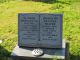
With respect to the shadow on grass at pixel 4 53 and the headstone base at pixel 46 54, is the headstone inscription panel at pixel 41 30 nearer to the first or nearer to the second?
the headstone base at pixel 46 54

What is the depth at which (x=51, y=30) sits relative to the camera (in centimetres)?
688

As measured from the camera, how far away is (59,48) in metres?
6.92

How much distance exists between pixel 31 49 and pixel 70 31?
2.43 metres

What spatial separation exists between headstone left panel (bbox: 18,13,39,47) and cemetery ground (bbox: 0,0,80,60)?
0.65 m

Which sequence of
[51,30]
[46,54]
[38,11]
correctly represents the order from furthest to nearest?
[38,11], [51,30], [46,54]

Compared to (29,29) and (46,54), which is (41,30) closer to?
(29,29)

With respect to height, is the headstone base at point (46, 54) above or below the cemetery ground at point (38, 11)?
below

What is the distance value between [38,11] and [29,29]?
4.50 metres

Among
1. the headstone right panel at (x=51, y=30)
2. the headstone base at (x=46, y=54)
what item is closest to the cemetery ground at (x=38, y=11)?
the headstone base at (x=46, y=54)

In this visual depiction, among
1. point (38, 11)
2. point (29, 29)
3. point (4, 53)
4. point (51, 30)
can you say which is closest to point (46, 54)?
point (51, 30)

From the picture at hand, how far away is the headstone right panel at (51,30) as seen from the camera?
6844 millimetres

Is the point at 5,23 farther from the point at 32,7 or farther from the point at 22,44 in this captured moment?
the point at 22,44

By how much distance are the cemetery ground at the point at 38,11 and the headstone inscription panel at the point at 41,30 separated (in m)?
0.65

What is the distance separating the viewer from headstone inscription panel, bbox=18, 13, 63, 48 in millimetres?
6852
